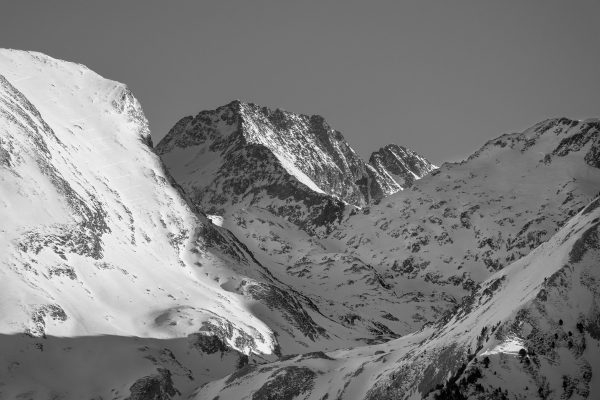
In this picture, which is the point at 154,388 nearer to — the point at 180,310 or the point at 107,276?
the point at 180,310

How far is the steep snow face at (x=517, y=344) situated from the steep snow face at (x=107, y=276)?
3883 cm

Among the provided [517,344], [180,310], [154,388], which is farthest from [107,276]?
[517,344]

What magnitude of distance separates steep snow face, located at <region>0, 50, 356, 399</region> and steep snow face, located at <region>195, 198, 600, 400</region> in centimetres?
3883

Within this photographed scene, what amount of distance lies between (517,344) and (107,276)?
92.7m

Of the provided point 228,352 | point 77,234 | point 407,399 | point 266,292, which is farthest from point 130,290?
point 407,399

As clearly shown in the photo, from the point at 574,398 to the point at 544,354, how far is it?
4.72 meters

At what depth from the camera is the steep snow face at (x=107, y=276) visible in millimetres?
104500

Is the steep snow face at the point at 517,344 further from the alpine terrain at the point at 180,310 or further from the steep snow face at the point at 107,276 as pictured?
the steep snow face at the point at 107,276

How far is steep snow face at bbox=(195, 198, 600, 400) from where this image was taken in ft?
184

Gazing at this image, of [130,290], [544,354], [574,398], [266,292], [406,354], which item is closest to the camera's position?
[574,398]

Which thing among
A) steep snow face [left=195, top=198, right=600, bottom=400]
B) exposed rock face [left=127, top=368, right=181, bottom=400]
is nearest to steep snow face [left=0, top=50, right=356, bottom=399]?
exposed rock face [left=127, top=368, right=181, bottom=400]

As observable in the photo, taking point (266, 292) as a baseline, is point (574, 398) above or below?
below

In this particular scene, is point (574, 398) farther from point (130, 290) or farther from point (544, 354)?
point (130, 290)

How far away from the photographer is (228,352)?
125812 mm
